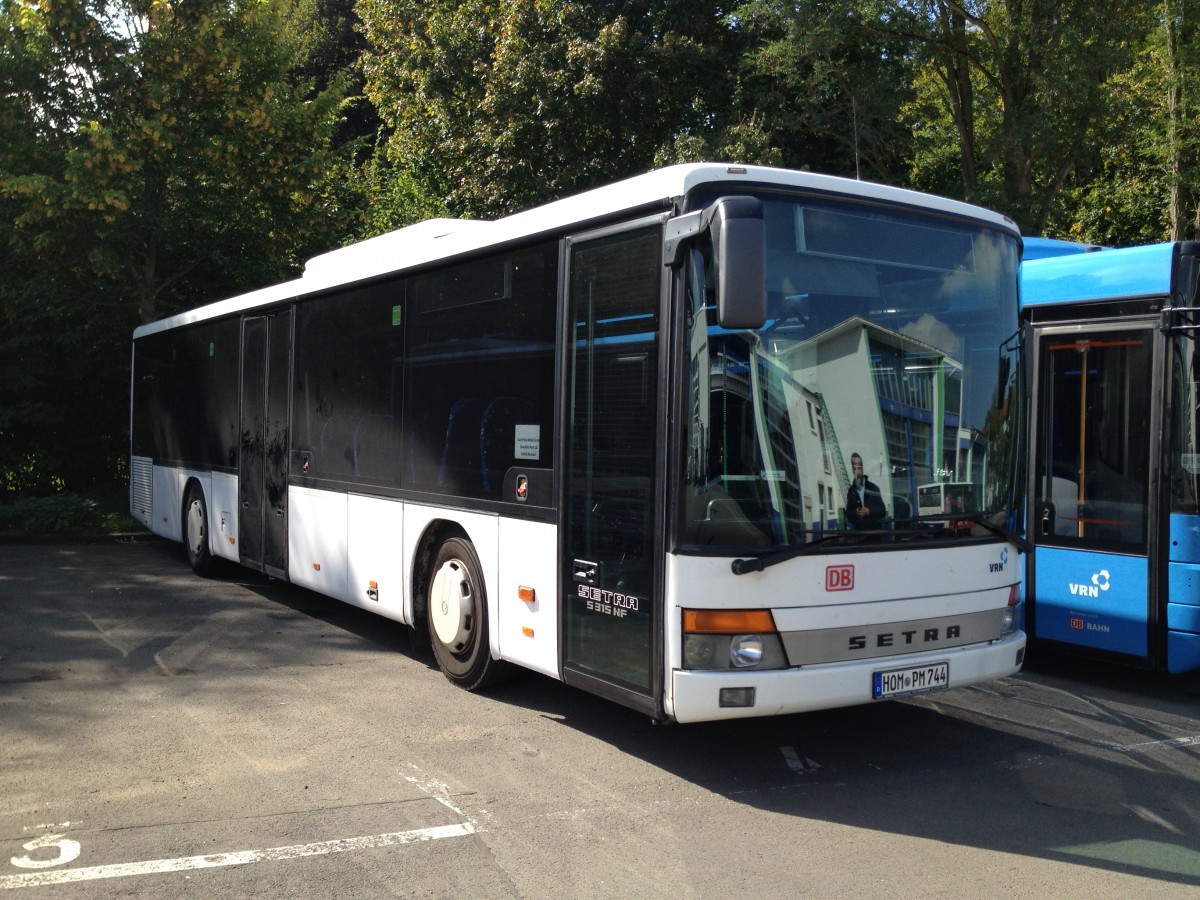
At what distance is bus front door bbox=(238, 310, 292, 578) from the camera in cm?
1066

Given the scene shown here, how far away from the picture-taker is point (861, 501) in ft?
A: 18.8

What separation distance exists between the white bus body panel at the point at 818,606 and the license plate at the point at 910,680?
3 centimetres

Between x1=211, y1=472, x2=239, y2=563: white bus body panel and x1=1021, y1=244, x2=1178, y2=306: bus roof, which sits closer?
x1=1021, y1=244, x2=1178, y2=306: bus roof

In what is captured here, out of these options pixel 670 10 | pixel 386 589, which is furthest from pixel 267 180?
pixel 386 589

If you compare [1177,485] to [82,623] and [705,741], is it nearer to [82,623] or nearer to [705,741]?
[705,741]

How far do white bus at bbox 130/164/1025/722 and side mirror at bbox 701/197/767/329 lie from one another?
1 centimetres

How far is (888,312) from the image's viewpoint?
589cm

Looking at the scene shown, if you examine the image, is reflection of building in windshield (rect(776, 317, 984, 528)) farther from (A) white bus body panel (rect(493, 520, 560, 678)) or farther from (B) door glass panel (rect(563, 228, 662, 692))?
(A) white bus body panel (rect(493, 520, 560, 678))

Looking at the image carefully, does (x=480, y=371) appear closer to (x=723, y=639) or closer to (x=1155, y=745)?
(x=723, y=639)

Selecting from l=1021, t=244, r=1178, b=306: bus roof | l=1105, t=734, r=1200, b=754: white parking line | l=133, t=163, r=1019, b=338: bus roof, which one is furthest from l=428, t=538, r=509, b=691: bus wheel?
l=1021, t=244, r=1178, b=306: bus roof

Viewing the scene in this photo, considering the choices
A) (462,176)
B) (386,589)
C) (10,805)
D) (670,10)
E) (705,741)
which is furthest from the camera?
(462,176)

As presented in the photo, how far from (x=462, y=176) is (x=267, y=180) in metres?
4.67

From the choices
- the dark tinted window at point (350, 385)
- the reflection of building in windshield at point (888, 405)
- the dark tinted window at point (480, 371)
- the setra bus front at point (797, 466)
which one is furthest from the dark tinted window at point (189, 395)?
the reflection of building in windshield at point (888, 405)

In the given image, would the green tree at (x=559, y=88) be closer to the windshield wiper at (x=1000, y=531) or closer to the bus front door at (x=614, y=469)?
the bus front door at (x=614, y=469)
